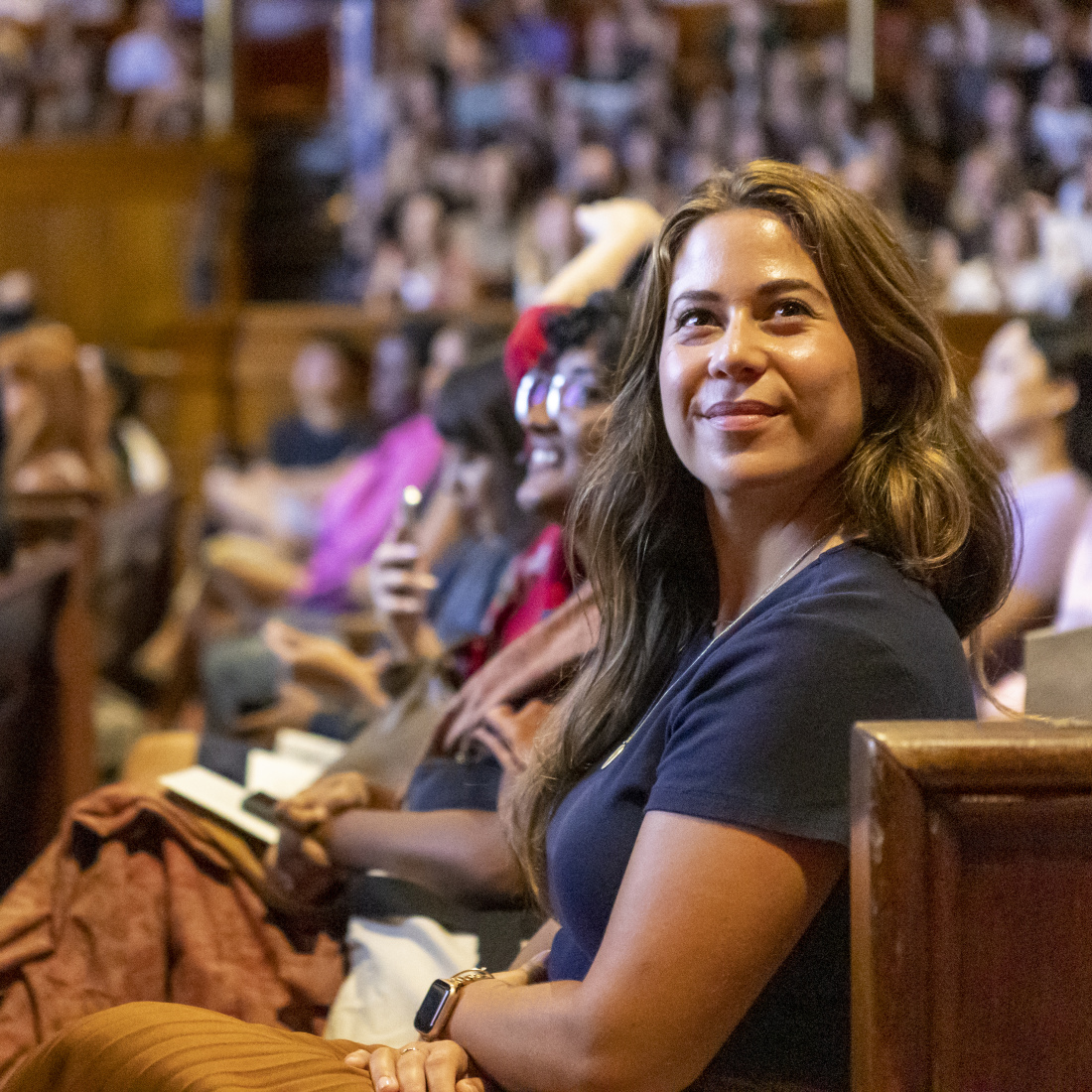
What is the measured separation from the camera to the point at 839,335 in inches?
37.7

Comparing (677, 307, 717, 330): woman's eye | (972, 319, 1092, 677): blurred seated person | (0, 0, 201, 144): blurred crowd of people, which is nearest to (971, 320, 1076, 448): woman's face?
(972, 319, 1092, 677): blurred seated person

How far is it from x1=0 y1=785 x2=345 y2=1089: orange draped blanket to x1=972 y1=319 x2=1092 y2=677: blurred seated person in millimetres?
1297

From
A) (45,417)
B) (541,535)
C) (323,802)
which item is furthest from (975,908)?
(45,417)

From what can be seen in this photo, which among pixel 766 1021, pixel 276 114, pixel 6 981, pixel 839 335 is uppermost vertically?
pixel 276 114

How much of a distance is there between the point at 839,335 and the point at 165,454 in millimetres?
6270

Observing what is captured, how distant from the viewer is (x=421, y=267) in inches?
262

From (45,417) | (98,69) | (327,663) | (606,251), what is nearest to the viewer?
(606,251)

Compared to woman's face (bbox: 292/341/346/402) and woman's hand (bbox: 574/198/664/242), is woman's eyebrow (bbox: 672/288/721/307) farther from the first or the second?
woman's face (bbox: 292/341/346/402)

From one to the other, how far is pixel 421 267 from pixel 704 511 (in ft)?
18.8

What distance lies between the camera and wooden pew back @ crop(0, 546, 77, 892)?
2141mm

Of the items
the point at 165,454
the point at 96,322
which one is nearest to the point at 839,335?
the point at 165,454

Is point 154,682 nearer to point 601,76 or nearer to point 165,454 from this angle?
point 165,454

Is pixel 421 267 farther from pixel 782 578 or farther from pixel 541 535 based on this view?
pixel 782 578

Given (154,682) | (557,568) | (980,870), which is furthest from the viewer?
(154,682)
